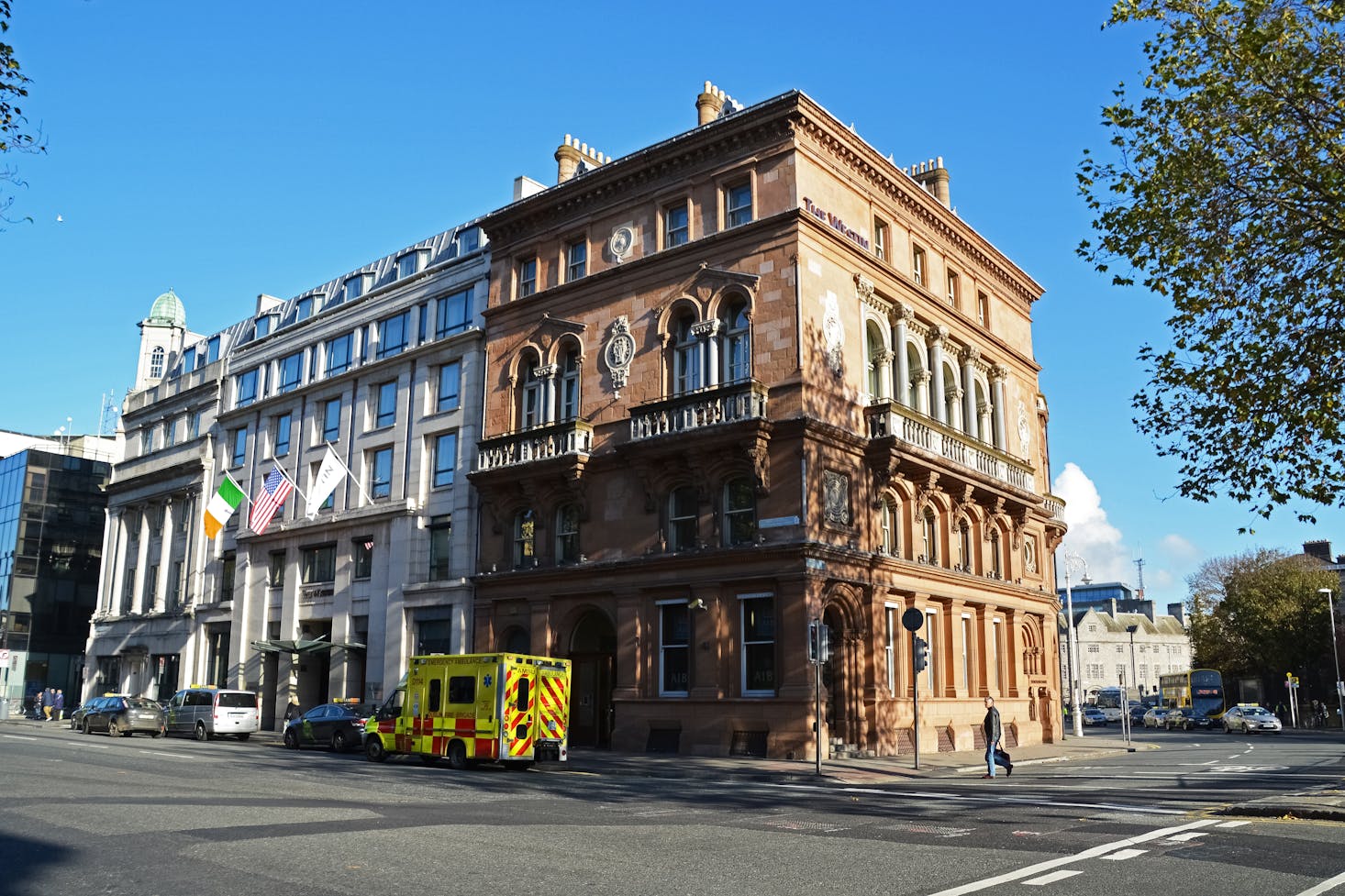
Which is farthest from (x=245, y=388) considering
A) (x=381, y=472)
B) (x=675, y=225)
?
(x=675, y=225)

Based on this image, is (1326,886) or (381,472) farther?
(381,472)

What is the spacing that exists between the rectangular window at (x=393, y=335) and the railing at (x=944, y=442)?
2026 centimetres

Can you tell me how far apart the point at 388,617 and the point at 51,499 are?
1625 inches

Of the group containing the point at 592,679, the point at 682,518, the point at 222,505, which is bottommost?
the point at 592,679

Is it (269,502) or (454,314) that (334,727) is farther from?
(454,314)

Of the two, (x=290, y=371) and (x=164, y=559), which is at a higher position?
(x=290, y=371)

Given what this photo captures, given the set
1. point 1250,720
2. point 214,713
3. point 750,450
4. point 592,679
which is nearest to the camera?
point 750,450

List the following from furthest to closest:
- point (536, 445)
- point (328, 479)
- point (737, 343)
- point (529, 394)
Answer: point (328, 479) < point (529, 394) < point (536, 445) < point (737, 343)

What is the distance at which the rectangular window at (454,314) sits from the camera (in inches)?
1556

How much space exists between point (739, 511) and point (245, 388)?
31352 millimetres

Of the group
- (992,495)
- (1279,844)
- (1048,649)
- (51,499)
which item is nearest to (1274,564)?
(1048,649)

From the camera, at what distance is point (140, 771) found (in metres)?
21.0

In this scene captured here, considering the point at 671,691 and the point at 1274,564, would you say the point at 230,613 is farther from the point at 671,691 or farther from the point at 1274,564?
the point at 1274,564

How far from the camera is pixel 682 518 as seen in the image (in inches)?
1201
